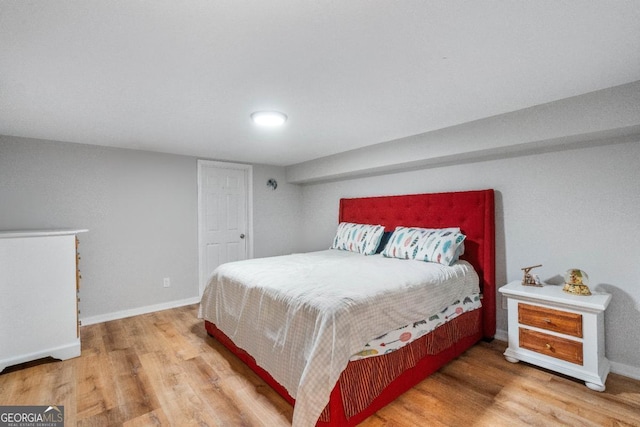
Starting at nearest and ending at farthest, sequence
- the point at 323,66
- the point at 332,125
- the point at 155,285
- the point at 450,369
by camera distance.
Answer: the point at 323,66, the point at 450,369, the point at 332,125, the point at 155,285

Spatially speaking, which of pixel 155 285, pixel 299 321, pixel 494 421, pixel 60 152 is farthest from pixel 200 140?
pixel 494 421

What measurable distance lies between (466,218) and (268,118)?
215 centimetres

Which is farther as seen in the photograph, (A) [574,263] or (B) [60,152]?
(B) [60,152]

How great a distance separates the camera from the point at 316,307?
1.65 m

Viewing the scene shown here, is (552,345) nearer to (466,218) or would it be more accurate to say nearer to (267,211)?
(466,218)

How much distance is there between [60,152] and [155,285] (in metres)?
1.82

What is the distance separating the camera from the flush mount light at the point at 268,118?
2314 mm

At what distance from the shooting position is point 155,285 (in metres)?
3.65

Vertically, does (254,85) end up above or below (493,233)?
above

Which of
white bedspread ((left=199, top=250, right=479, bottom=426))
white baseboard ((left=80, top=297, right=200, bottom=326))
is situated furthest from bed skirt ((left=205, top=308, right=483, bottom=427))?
white baseboard ((left=80, top=297, right=200, bottom=326))

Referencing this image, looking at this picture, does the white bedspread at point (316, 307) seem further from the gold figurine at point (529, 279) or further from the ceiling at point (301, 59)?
the ceiling at point (301, 59)

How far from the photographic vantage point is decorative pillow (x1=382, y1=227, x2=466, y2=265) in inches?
104

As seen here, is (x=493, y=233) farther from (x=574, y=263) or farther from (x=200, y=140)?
(x=200, y=140)

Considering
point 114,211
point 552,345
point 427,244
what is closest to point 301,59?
point 427,244
